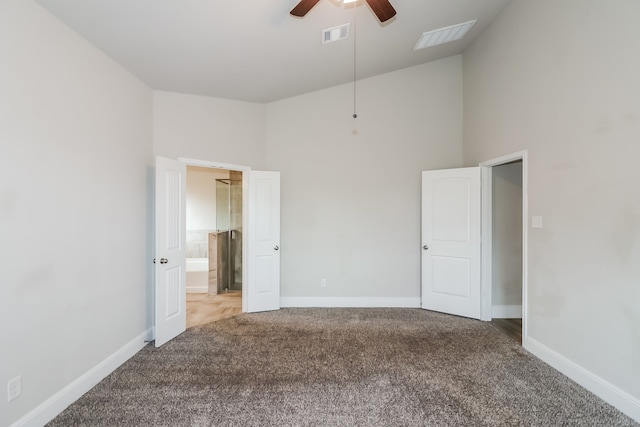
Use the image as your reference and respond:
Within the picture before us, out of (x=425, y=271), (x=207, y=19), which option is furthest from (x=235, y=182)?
(x=425, y=271)

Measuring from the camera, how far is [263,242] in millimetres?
4207

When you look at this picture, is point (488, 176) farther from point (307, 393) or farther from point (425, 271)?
point (307, 393)

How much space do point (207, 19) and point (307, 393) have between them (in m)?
3.15

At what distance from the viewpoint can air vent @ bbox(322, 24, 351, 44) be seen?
115 inches

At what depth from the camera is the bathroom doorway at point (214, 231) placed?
5.27 metres

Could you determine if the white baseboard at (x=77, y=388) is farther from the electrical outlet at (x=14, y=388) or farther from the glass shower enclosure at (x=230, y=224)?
the glass shower enclosure at (x=230, y=224)

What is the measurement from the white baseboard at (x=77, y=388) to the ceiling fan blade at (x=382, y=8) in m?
3.61

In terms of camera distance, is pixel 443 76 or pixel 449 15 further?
pixel 443 76

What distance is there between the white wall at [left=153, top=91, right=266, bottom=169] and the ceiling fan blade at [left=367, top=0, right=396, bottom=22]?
2.47 meters

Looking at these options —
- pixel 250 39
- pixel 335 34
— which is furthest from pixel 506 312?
pixel 250 39

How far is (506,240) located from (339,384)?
120 inches

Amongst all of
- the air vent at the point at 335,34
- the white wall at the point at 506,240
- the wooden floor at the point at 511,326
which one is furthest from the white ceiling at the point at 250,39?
the wooden floor at the point at 511,326

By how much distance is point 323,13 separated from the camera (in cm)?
265

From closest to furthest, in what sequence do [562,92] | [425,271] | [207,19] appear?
[207,19] < [562,92] < [425,271]
